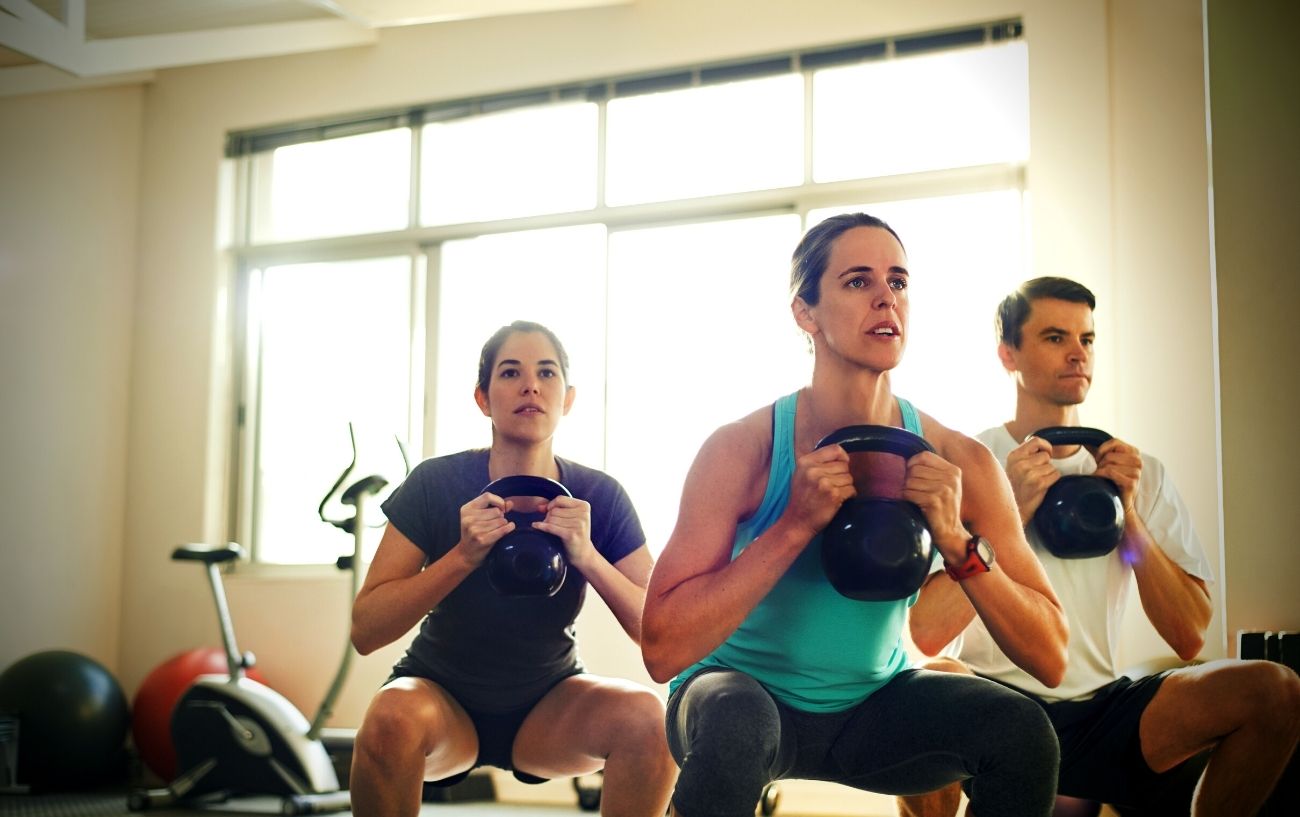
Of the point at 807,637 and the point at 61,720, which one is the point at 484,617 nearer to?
the point at 807,637

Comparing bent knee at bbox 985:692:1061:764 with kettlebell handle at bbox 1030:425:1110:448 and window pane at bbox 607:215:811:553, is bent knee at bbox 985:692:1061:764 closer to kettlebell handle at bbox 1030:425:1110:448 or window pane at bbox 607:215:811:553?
kettlebell handle at bbox 1030:425:1110:448

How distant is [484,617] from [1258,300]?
201cm

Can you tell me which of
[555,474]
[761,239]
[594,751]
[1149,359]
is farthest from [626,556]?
[761,239]

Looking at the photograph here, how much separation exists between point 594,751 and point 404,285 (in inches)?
150

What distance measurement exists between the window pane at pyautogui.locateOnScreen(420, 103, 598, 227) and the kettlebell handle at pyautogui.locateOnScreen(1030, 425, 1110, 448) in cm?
336

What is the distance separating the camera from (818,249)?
1.88 metres

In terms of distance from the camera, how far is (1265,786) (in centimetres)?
191

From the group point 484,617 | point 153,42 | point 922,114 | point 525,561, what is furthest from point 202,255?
point 525,561

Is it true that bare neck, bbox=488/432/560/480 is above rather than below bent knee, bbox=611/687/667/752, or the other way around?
above

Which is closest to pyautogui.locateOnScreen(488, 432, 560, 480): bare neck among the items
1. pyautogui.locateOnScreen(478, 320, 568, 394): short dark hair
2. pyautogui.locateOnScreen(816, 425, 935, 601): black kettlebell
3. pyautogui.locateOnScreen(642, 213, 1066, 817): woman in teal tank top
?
pyautogui.locateOnScreen(478, 320, 568, 394): short dark hair

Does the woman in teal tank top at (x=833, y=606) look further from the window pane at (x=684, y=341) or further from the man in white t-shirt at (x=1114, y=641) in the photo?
the window pane at (x=684, y=341)

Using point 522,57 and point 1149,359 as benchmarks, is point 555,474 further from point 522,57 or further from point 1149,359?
point 522,57

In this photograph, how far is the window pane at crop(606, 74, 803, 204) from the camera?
4902 millimetres

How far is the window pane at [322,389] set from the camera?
18.3ft
